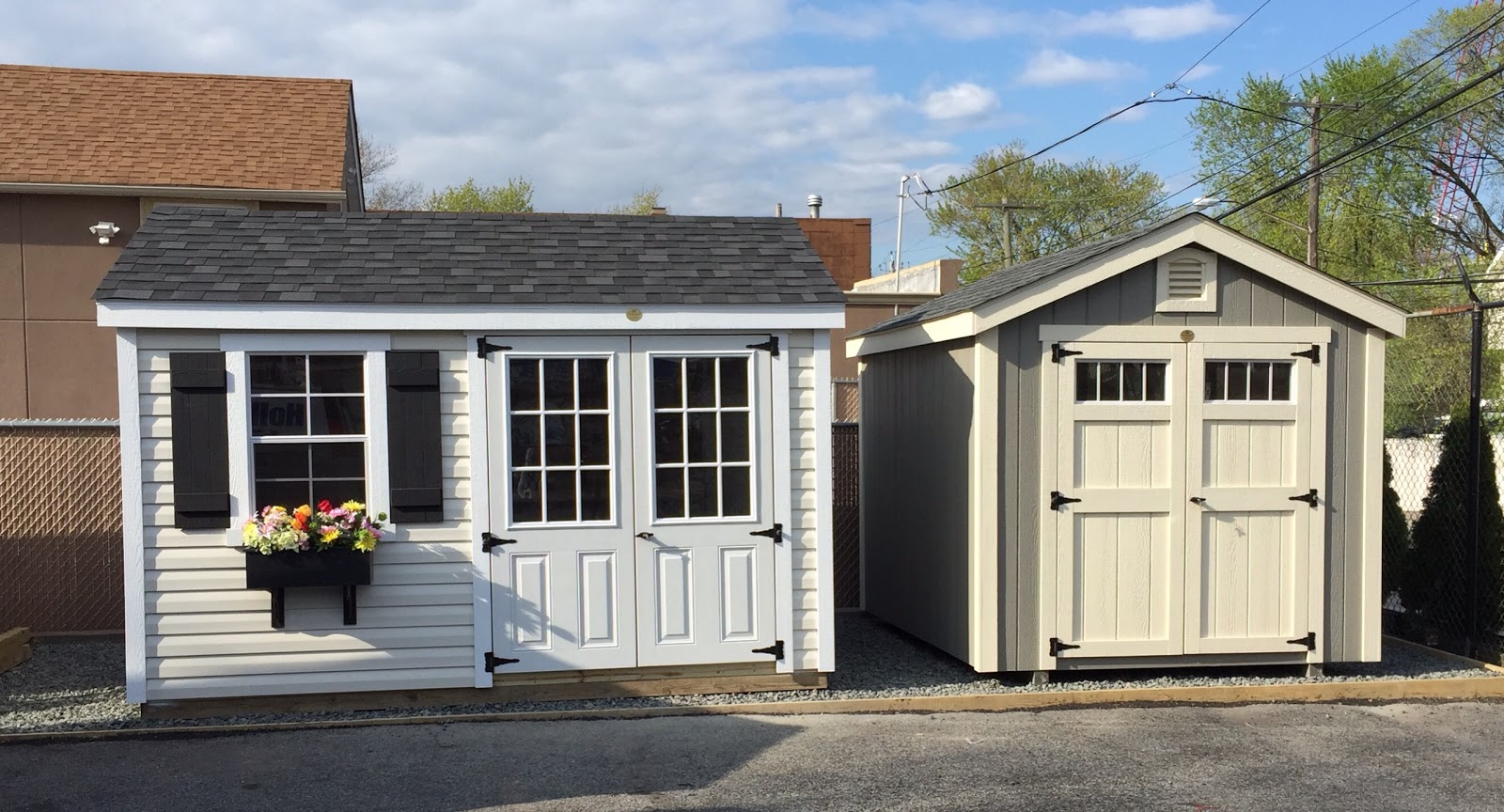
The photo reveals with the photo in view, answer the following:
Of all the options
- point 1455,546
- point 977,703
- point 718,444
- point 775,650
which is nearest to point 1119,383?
point 977,703

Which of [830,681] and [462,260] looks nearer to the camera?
[462,260]

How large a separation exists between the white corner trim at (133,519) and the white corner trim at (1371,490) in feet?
23.3

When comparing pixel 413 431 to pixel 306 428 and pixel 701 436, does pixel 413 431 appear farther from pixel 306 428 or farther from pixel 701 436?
pixel 701 436

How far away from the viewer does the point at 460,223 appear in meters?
7.52

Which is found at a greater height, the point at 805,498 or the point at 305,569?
the point at 805,498

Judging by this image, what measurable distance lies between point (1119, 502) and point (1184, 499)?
40 cm

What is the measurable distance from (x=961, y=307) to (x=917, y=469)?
1357mm

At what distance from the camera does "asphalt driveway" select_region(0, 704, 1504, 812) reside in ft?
16.9

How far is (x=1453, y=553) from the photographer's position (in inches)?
315

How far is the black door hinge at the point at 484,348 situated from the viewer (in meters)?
6.64

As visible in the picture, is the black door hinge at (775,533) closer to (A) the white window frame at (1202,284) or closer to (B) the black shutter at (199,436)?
(A) the white window frame at (1202,284)

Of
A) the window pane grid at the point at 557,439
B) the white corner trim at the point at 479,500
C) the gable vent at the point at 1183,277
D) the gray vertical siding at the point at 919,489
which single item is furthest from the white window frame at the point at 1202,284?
the white corner trim at the point at 479,500

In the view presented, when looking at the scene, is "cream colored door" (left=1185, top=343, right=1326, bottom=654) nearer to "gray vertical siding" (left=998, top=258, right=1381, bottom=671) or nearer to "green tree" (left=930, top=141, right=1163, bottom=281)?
"gray vertical siding" (left=998, top=258, right=1381, bottom=671)

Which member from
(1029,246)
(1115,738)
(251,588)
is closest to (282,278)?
(251,588)
